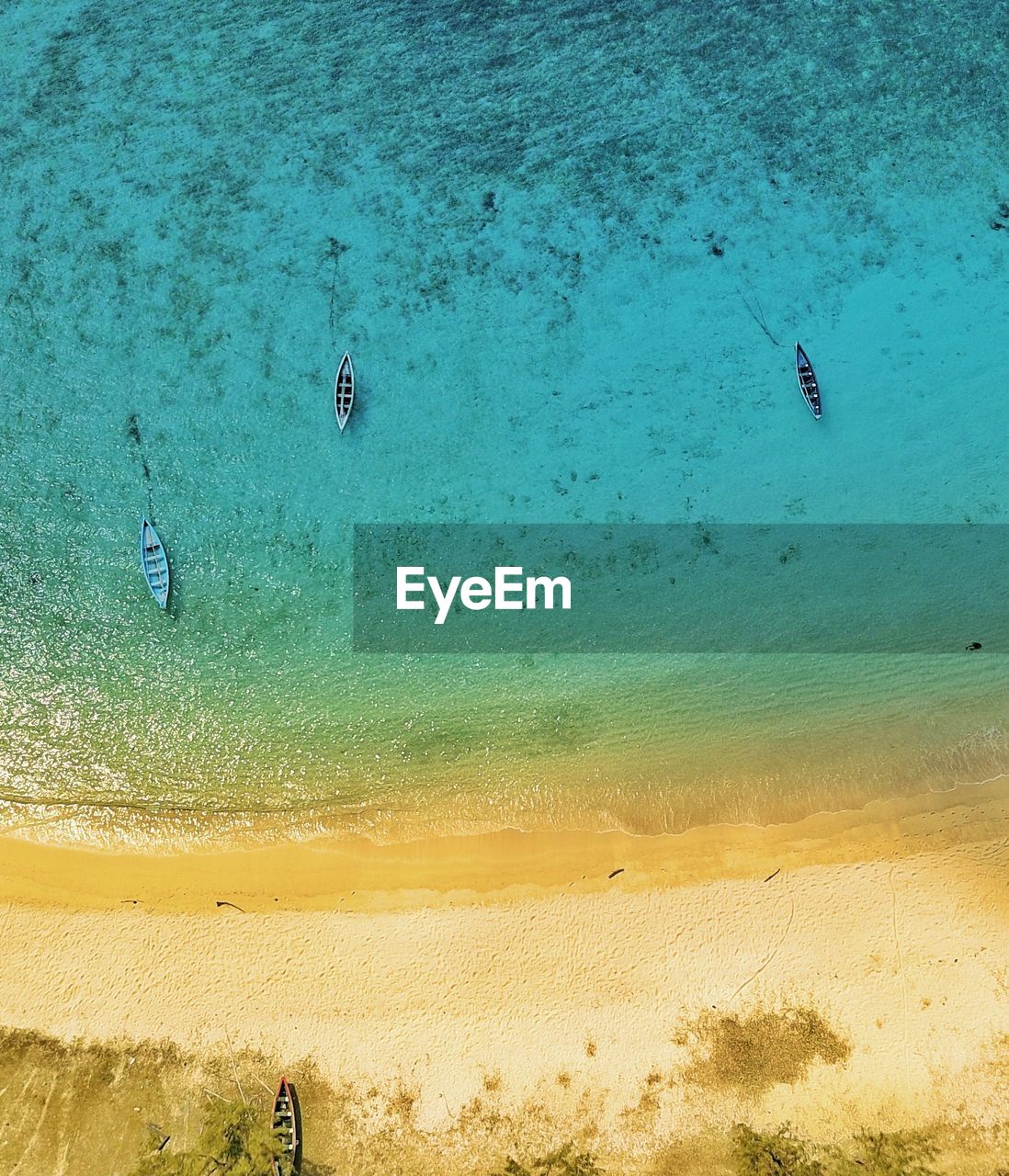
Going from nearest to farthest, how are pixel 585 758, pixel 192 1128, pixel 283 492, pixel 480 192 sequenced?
pixel 192 1128 → pixel 585 758 → pixel 283 492 → pixel 480 192

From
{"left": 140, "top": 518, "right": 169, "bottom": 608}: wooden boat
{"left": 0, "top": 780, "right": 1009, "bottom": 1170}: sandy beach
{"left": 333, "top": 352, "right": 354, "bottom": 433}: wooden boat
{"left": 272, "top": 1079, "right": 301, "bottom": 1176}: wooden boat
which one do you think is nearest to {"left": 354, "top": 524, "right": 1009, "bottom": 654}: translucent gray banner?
{"left": 333, "top": 352, "right": 354, "bottom": 433}: wooden boat

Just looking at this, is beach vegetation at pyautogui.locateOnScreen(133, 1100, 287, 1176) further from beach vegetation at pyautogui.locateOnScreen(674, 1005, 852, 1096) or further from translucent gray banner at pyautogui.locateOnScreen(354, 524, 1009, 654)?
translucent gray banner at pyautogui.locateOnScreen(354, 524, 1009, 654)

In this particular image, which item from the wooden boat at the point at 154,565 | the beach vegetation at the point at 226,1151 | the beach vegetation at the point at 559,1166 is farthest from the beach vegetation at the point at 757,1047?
the wooden boat at the point at 154,565

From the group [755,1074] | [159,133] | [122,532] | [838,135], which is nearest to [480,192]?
[159,133]

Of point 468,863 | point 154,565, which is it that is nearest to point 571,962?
point 468,863

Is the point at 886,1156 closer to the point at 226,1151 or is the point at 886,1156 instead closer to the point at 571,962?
the point at 571,962

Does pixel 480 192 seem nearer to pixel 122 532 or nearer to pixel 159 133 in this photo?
pixel 159 133

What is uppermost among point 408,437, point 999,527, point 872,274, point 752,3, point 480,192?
point 752,3
